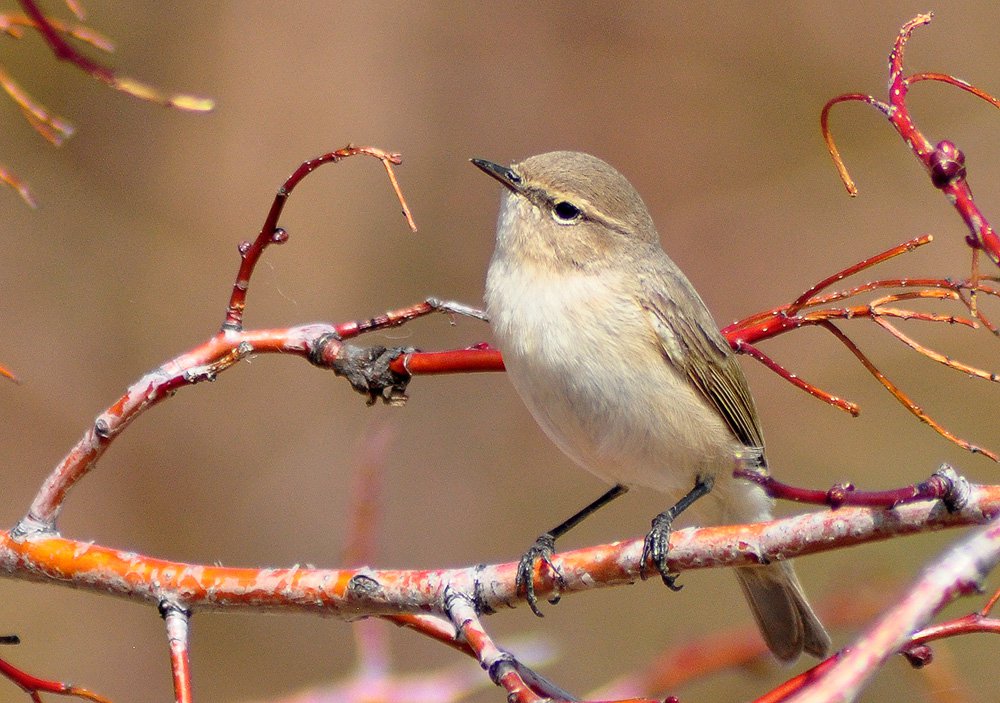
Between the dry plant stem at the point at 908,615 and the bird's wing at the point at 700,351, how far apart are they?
2134 mm

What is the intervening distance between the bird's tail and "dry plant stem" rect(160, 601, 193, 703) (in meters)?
2.19

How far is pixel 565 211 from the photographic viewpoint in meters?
3.43

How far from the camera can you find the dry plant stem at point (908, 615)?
0.92m

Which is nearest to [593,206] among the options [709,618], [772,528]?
[772,528]

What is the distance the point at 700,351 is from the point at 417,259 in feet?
10.6

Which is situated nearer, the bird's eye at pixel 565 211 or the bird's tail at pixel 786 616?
the bird's eye at pixel 565 211

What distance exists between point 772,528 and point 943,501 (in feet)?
0.96

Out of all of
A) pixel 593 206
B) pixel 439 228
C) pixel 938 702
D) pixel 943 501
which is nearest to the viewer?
pixel 943 501

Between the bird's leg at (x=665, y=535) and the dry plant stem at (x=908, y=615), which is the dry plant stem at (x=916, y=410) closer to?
the bird's leg at (x=665, y=535)

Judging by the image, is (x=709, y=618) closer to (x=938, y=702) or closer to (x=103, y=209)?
(x=938, y=702)

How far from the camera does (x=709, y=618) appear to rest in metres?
6.01

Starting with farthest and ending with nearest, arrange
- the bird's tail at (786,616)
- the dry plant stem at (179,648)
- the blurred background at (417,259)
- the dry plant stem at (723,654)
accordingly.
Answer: the blurred background at (417,259)
the bird's tail at (786,616)
the dry plant stem at (723,654)
the dry plant stem at (179,648)

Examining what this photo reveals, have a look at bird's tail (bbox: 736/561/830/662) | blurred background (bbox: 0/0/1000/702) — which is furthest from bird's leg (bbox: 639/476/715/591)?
blurred background (bbox: 0/0/1000/702)

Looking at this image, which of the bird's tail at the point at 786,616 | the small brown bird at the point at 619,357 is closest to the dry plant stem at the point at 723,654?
the bird's tail at the point at 786,616
